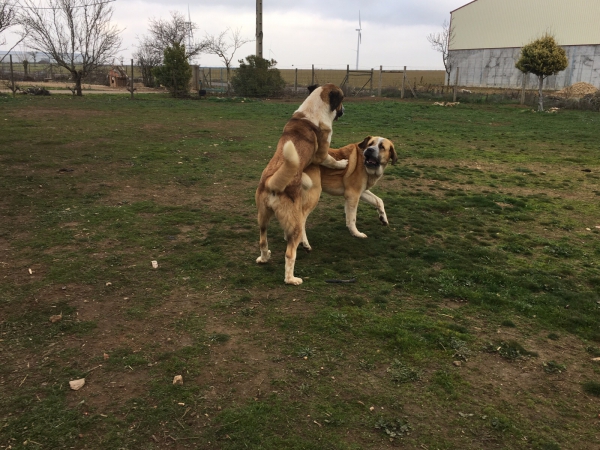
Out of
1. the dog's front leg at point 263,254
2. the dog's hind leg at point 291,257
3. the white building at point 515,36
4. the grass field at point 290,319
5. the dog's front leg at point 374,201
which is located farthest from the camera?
the white building at point 515,36

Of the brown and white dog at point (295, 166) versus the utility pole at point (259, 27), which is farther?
the utility pole at point (259, 27)

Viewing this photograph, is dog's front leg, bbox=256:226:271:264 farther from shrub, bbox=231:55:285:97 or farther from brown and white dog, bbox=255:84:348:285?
shrub, bbox=231:55:285:97

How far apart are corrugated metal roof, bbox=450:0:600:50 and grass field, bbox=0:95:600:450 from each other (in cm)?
3870

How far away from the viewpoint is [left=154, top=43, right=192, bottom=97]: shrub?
27.1 meters

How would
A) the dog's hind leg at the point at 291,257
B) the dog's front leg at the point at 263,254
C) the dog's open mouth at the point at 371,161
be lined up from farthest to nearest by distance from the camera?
the dog's open mouth at the point at 371,161, the dog's front leg at the point at 263,254, the dog's hind leg at the point at 291,257

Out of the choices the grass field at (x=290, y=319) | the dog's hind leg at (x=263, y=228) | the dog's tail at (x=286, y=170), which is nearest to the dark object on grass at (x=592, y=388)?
the grass field at (x=290, y=319)

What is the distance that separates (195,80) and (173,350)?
1292 inches

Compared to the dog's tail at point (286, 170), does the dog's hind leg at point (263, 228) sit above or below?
below

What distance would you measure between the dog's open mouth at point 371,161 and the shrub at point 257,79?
2519cm

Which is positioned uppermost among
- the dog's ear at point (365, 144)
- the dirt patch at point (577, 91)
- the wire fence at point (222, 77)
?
the wire fence at point (222, 77)

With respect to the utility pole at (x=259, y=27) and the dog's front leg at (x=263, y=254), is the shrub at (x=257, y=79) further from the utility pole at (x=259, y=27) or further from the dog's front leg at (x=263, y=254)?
the dog's front leg at (x=263, y=254)

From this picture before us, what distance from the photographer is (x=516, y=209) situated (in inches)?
280

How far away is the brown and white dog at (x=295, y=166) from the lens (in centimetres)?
407

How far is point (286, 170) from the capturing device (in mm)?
3949
